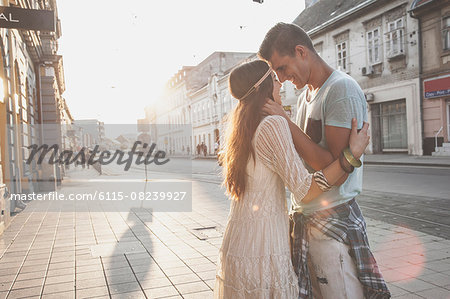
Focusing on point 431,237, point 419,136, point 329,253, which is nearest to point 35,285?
point 329,253

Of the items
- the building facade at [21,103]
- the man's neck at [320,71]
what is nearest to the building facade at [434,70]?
the building facade at [21,103]

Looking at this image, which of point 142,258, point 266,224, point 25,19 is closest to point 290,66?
point 266,224

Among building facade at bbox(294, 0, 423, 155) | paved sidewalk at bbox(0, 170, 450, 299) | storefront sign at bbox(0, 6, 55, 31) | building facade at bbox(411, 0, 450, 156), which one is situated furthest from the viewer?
building facade at bbox(294, 0, 423, 155)

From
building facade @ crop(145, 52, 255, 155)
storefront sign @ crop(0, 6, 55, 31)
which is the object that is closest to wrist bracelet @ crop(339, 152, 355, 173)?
storefront sign @ crop(0, 6, 55, 31)

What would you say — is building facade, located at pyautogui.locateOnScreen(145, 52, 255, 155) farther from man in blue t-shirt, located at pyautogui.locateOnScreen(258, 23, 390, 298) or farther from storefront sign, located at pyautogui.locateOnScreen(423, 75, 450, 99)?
man in blue t-shirt, located at pyautogui.locateOnScreen(258, 23, 390, 298)

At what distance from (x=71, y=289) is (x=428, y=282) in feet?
11.6

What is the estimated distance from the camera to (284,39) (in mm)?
1968

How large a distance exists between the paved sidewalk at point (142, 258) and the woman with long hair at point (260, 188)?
82.9 inches

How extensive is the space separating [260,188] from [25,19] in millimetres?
5655

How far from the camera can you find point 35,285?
14.1 feet

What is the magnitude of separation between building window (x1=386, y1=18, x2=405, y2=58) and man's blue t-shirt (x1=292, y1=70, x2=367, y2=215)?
21456mm

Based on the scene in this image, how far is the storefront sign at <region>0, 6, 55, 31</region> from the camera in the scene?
5.93 metres

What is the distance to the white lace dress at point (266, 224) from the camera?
1.80m

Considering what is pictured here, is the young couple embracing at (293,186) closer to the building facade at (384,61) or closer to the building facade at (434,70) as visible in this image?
the building facade at (434,70)
